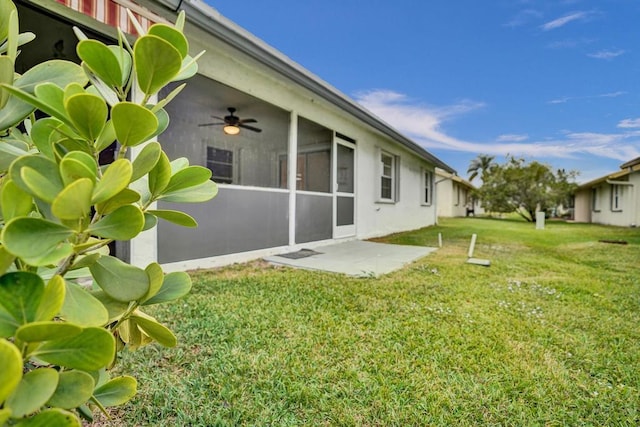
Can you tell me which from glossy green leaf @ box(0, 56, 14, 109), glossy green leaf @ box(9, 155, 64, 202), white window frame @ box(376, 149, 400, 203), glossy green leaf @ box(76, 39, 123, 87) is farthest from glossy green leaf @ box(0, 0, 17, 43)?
white window frame @ box(376, 149, 400, 203)

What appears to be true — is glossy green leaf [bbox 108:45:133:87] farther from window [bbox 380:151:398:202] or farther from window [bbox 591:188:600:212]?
window [bbox 591:188:600:212]

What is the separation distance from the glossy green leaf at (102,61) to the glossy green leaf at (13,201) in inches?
8.9

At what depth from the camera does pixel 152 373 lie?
1.88 meters

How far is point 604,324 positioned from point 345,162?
5.79 meters

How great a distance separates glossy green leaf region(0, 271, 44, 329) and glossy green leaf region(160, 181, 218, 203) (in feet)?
0.87

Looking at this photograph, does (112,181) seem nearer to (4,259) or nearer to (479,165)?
(4,259)

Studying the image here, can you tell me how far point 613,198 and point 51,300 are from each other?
2311cm

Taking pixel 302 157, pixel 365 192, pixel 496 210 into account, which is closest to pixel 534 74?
pixel 496 210

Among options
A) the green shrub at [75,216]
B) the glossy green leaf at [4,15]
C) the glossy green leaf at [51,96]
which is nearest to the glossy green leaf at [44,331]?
the green shrub at [75,216]

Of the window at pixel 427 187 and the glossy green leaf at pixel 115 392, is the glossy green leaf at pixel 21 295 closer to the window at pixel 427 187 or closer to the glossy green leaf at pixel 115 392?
the glossy green leaf at pixel 115 392

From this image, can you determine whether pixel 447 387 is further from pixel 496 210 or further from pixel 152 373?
pixel 496 210

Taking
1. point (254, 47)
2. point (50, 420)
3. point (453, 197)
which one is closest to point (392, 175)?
point (254, 47)

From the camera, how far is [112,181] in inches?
17.8

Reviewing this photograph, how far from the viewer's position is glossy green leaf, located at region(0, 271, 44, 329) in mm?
382
